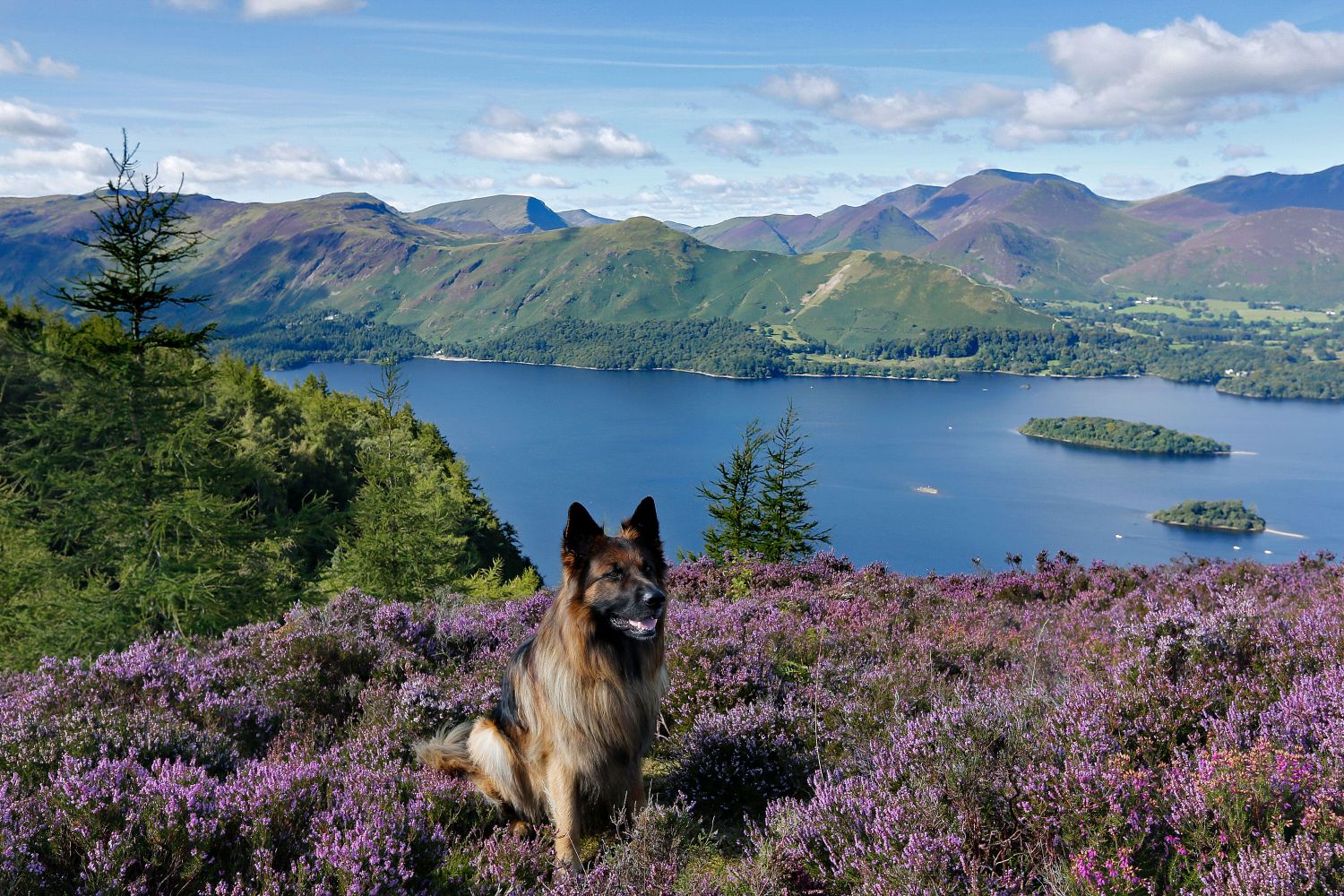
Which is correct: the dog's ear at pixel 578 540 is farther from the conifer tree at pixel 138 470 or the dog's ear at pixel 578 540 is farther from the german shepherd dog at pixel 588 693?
the conifer tree at pixel 138 470

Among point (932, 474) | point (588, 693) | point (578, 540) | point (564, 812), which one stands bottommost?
point (932, 474)

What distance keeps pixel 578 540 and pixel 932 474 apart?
13249 centimetres

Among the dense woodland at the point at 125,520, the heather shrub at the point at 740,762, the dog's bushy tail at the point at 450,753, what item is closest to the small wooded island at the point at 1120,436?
the dense woodland at the point at 125,520

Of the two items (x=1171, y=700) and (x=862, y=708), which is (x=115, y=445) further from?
(x=1171, y=700)

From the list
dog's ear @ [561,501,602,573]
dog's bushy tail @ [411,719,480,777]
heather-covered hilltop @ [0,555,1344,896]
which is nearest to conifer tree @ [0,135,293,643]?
heather-covered hilltop @ [0,555,1344,896]

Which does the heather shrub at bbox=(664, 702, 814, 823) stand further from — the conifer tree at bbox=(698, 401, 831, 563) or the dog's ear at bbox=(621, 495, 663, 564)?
the conifer tree at bbox=(698, 401, 831, 563)

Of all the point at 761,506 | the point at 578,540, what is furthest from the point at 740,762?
the point at 761,506

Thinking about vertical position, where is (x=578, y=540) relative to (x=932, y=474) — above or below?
above

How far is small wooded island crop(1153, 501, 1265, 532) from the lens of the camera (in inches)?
3871

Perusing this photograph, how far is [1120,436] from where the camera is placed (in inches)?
6127

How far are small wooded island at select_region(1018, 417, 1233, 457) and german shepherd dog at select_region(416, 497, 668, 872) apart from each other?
171 m

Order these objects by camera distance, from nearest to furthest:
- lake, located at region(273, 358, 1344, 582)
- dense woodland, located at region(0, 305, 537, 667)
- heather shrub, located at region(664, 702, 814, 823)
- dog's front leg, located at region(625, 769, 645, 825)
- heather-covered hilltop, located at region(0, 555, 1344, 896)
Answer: heather-covered hilltop, located at region(0, 555, 1344, 896) < dog's front leg, located at region(625, 769, 645, 825) < heather shrub, located at region(664, 702, 814, 823) < dense woodland, located at region(0, 305, 537, 667) < lake, located at region(273, 358, 1344, 582)

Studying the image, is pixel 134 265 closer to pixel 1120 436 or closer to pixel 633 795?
pixel 633 795

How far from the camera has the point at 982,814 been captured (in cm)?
326
